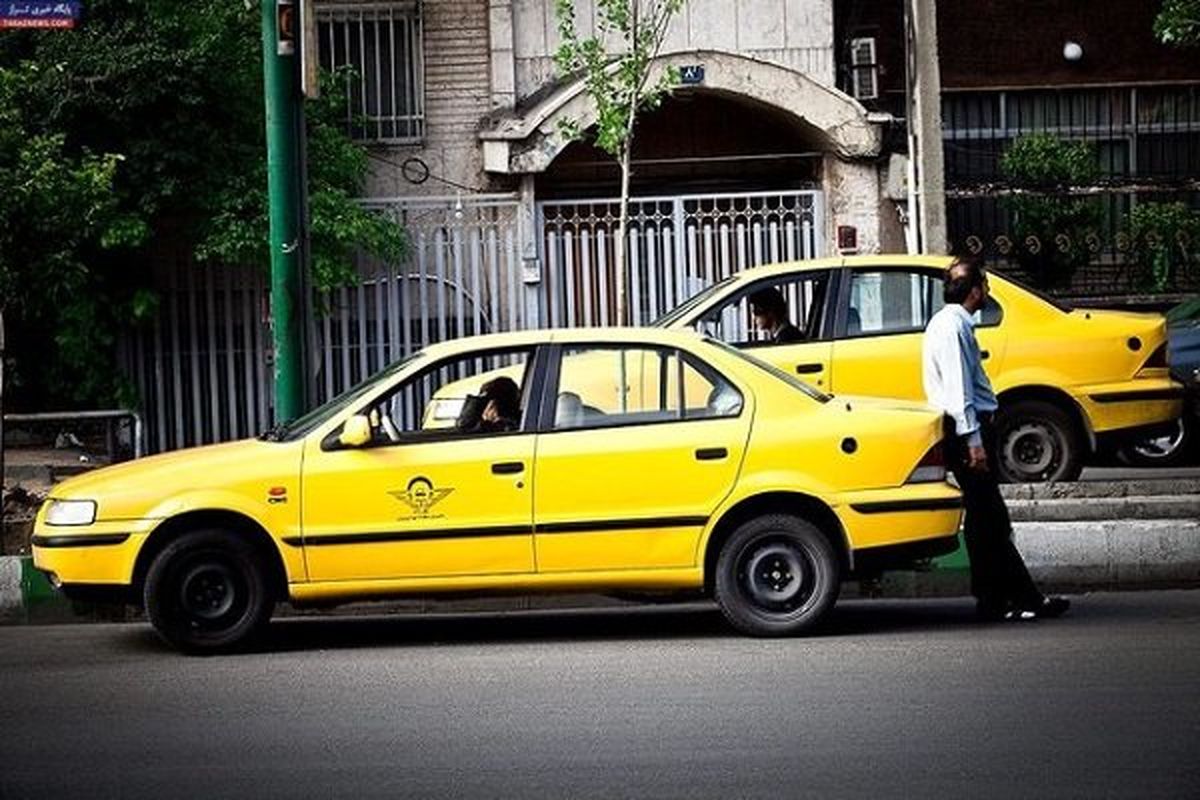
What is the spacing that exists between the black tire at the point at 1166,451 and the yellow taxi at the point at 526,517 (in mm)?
6817

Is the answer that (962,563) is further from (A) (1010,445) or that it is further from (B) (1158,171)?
(B) (1158,171)

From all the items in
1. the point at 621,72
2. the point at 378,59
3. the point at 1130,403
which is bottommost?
the point at 1130,403

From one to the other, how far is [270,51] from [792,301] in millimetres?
4851

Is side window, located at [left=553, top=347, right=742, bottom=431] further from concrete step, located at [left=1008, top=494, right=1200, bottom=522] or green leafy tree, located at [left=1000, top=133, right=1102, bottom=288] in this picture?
green leafy tree, located at [left=1000, top=133, right=1102, bottom=288]

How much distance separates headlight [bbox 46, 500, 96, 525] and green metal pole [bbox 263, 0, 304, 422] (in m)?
3.06

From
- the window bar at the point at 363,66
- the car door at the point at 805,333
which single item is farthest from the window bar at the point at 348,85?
the car door at the point at 805,333

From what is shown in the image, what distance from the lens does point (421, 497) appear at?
11664 mm

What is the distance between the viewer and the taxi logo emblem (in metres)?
11.7

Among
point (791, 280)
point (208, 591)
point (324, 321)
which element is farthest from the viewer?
point (324, 321)

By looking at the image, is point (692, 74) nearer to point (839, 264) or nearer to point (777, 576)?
point (839, 264)

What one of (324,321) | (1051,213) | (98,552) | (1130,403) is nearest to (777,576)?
(98,552)

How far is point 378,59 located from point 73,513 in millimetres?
11428

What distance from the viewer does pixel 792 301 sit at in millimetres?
17859

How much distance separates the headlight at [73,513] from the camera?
1167 cm
